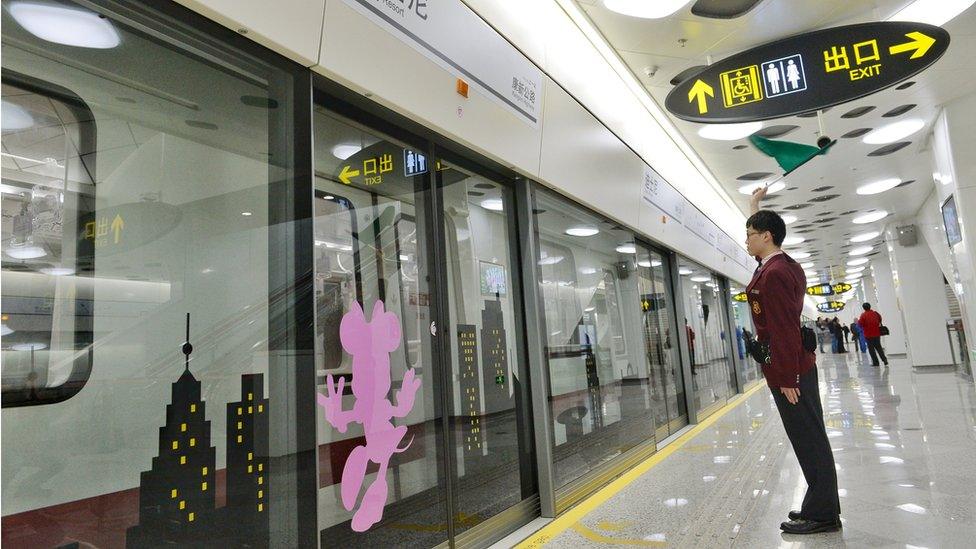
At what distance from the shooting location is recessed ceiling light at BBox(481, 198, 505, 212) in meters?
3.86

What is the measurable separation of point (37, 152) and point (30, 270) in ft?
1.27

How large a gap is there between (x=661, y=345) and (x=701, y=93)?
11.8 feet

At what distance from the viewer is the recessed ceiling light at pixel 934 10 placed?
525 cm

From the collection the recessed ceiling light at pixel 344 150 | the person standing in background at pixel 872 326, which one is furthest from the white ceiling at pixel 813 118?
the recessed ceiling light at pixel 344 150

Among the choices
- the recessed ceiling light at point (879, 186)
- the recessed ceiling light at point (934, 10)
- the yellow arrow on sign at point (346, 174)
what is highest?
the recessed ceiling light at point (934, 10)

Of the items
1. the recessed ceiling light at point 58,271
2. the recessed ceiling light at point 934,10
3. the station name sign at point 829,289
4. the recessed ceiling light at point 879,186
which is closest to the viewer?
the recessed ceiling light at point 58,271

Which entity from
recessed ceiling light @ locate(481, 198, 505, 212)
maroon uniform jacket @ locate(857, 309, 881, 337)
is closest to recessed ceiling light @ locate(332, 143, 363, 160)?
recessed ceiling light @ locate(481, 198, 505, 212)

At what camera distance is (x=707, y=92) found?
4.42m

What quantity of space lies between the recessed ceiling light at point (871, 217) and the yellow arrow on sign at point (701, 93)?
1250 centimetres

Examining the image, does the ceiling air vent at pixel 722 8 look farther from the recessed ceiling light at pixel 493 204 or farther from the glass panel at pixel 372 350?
the glass panel at pixel 372 350

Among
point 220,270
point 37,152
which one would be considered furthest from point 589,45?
point 37,152

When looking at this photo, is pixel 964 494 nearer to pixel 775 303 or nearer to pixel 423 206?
pixel 775 303

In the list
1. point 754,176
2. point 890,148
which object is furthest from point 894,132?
point 754,176

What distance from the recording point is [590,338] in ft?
17.8
